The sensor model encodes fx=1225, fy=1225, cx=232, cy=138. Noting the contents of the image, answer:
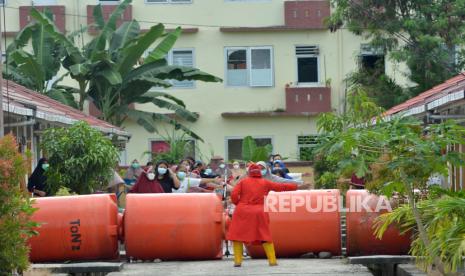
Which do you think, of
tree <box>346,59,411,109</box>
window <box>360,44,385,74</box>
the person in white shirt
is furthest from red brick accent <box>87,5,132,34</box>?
the person in white shirt

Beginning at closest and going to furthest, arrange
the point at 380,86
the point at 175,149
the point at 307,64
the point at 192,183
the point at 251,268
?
the point at 251,268, the point at 192,183, the point at 380,86, the point at 175,149, the point at 307,64

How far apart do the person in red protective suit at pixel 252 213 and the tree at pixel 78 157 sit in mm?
5847

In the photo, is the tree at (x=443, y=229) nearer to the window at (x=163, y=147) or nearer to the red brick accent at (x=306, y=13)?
the window at (x=163, y=147)

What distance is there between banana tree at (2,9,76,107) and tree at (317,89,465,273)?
18.7m

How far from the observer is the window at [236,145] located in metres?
41.9

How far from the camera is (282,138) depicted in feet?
138

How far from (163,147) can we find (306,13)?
6.61 m

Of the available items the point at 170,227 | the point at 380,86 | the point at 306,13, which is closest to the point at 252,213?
the point at 170,227

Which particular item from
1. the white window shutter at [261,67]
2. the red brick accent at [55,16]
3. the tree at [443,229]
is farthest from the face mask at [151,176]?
the white window shutter at [261,67]

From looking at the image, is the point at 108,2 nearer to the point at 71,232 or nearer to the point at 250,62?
the point at 250,62

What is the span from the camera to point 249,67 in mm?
41844

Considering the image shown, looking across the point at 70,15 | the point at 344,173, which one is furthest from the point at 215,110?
the point at 344,173

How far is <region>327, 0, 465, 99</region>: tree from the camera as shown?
3123 centimetres

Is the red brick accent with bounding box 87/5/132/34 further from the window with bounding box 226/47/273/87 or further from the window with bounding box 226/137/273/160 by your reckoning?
the window with bounding box 226/137/273/160
